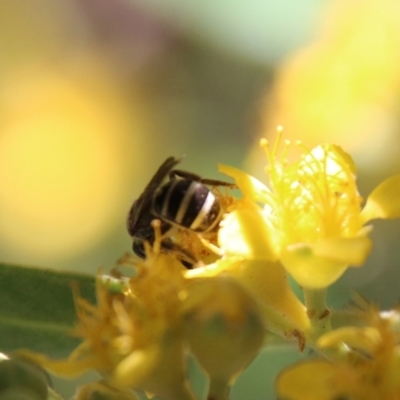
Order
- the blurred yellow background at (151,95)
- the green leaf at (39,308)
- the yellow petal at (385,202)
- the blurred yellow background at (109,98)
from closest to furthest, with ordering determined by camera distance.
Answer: the yellow petal at (385,202) → the green leaf at (39,308) → the blurred yellow background at (151,95) → the blurred yellow background at (109,98)

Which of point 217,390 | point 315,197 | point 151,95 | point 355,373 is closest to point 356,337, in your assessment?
point 355,373

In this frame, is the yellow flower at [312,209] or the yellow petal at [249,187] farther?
the yellow petal at [249,187]

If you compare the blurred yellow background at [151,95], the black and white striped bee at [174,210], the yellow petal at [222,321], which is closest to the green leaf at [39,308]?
the black and white striped bee at [174,210]

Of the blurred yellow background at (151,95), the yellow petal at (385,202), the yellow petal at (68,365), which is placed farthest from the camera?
the blurred yellow background at (151,95)

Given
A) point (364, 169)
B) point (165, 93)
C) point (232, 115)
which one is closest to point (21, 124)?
point (165, 93)

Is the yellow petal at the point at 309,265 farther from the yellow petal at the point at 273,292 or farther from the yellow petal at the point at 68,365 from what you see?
the yellow petal at the point at 68,365

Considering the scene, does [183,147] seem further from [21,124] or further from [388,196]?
[388,196]
